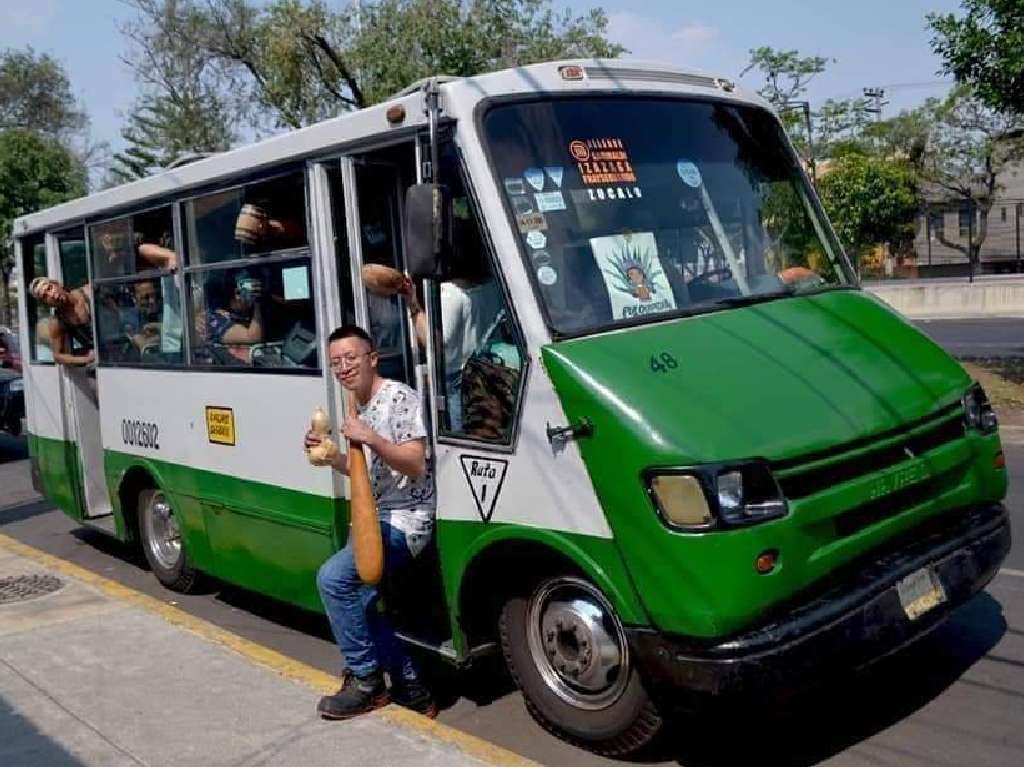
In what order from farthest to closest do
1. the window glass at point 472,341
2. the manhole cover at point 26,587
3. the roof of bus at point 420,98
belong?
the manhole cover at point 26,587, the roof of bus at point 420,98, the window glass at point 472,341

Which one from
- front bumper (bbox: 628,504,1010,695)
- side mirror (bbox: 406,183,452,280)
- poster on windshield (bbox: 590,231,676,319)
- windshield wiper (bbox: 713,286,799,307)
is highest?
side mirror (bbox: 406,183,452,280)

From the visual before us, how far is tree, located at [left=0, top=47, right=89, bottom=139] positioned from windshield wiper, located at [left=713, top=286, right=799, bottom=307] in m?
45.0

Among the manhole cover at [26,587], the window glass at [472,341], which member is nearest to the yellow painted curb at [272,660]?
the manhole cover at [26,587]

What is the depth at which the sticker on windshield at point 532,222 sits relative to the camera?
4426 millimetres

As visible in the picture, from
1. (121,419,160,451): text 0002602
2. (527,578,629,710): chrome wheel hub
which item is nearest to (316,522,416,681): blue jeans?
(527,578,629,710): chrome wheel hub

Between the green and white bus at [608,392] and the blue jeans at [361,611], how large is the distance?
0.17m

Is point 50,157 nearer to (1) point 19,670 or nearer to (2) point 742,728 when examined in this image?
(1) point 19,670

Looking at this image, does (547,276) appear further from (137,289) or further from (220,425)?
(137,289)

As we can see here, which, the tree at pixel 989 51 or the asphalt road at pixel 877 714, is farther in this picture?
the tree at pixel 989 51

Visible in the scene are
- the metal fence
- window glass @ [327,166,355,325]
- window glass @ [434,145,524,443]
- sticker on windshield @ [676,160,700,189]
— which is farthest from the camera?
the metal fence

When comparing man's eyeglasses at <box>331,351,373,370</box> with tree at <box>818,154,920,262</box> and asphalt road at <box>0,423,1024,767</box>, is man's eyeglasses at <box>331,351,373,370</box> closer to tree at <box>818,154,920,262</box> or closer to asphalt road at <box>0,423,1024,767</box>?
asphalt road at <box>0,423,1024,767</box>

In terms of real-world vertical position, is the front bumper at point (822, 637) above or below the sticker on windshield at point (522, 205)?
below

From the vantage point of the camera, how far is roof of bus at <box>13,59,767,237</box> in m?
4.64

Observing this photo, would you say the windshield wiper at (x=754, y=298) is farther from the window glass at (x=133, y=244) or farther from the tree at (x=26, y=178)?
the tree at (x=26, y=178)
